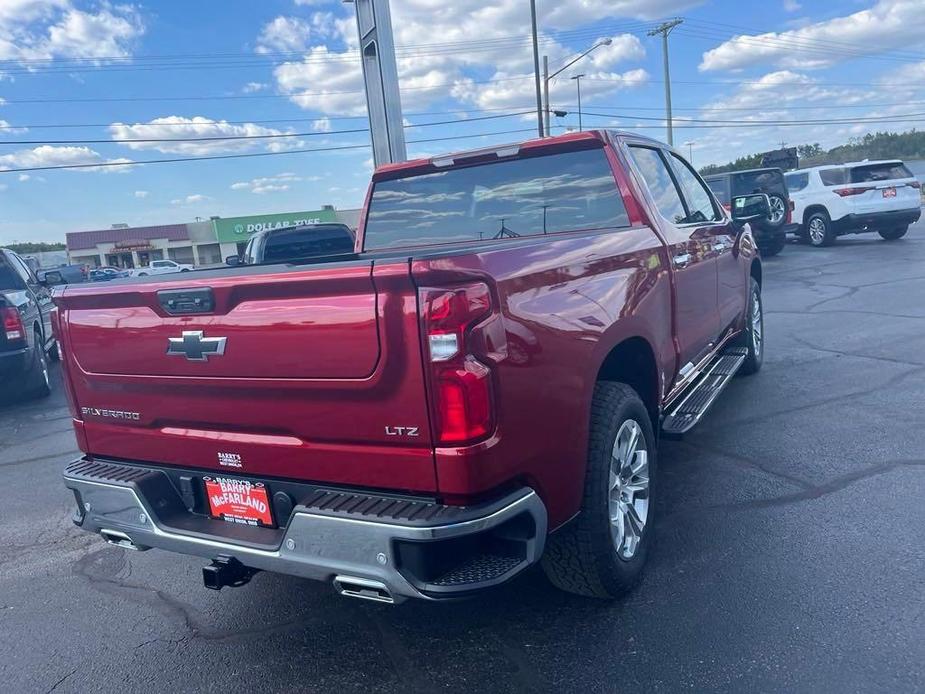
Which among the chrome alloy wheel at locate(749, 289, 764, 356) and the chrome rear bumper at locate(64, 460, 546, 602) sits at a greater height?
the chrome rear bumper at locate(64, 460, 546, 602)

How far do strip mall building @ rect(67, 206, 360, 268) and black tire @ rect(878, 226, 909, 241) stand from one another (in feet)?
164

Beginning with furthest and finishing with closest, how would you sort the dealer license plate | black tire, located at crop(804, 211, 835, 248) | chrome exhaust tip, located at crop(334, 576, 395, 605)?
black tire, located at crop(804, 211, 835, 248)
the dealer license plate
chrome exhaust tip, located at crop(334, 576, 395, 605)

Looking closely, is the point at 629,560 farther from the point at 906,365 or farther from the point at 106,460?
the point at 906,365

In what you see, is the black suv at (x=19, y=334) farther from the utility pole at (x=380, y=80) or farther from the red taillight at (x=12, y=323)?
the utility pole at (x=380, y=80)

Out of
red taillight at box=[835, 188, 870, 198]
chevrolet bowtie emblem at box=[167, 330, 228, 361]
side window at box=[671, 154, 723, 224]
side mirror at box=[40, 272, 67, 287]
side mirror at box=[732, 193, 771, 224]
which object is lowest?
red taillight at box=[835, 188, 870, 198]

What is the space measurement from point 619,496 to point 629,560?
29cm

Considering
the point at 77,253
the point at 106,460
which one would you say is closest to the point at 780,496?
the point at 106,460

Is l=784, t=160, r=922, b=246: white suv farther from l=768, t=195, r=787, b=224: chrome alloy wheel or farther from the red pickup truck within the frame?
the red pickup truck

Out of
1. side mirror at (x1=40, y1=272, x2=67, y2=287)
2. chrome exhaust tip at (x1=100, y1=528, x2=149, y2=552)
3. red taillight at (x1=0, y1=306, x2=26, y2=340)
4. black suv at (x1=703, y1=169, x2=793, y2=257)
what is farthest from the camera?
black suv at (x1=703, y1=169, x2=793, y2=257)

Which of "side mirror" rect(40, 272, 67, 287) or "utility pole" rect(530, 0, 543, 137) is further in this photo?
"utility pole" rect(530, 0, 543, 137)

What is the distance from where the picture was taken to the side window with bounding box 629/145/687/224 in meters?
4.42

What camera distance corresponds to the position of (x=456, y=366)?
7.75 ft

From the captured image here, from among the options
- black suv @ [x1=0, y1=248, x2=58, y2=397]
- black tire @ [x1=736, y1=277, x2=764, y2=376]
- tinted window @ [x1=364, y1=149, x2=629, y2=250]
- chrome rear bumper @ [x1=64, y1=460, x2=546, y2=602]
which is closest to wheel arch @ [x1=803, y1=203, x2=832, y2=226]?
black tire @ [x1=736, y1=277, x2=764, y2=376]

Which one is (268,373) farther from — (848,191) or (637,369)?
(848,191)
